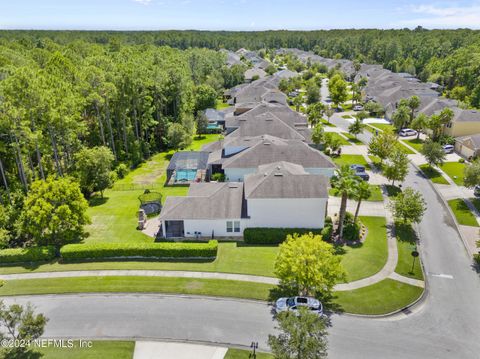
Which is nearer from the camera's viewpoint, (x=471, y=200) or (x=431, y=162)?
(x=471, y=200)

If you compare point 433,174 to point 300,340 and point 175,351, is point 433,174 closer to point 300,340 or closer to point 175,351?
point 300,340

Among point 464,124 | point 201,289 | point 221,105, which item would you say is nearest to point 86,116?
point 201,289

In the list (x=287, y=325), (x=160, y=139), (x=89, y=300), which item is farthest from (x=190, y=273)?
(x=160, y=139)

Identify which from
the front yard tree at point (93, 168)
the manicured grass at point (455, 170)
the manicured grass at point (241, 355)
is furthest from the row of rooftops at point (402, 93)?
the manicured grass at point (241, 355)

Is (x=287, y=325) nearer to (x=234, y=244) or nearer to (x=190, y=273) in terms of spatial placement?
(x=190, y=273)

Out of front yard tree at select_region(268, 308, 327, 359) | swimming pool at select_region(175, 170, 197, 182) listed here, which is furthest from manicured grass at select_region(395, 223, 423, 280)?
swimming pool at select_region(175, 170, 197, 182)

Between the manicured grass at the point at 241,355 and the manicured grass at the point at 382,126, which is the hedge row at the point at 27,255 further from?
the manicured grass at the point at 382,126

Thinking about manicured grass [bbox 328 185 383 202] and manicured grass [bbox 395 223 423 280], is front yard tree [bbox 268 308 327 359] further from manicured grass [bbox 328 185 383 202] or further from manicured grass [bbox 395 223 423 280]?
manicured grass [bbox 328 185 383 202]
